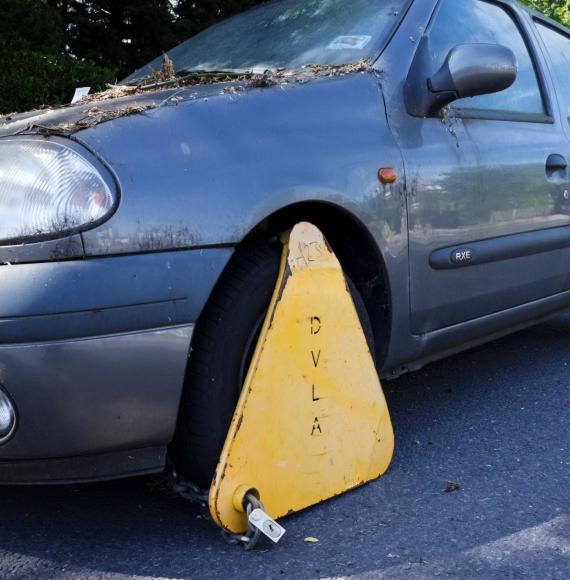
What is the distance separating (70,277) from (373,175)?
965 mm

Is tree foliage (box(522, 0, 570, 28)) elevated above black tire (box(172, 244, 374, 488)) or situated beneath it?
elevated above

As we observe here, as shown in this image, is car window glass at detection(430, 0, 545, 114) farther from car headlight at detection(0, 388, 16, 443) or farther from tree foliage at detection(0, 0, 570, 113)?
tree foliage at detection(0, 0, 570, 113)

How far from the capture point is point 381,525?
7.00ft

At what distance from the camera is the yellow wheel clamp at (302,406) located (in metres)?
1.97

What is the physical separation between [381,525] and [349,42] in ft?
5.04

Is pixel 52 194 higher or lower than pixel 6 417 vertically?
higher

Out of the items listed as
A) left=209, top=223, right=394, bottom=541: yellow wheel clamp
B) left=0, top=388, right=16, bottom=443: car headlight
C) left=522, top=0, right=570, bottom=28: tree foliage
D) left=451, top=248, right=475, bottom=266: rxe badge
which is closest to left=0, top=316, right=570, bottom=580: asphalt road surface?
left=209, top=223, right=394, bottom=541: yellow wheel clamp

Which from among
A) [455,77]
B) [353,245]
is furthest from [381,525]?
[455,77]

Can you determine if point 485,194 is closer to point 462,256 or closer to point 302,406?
point 462,256

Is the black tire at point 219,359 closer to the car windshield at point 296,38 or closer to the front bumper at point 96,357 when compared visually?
the front bumper at point 96,357

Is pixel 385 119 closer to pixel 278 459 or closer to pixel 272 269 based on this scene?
pixel 272 269

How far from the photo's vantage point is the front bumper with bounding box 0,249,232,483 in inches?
67.4

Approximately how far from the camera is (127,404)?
71.6 inches

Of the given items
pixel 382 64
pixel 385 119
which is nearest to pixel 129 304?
pixel 385 119
